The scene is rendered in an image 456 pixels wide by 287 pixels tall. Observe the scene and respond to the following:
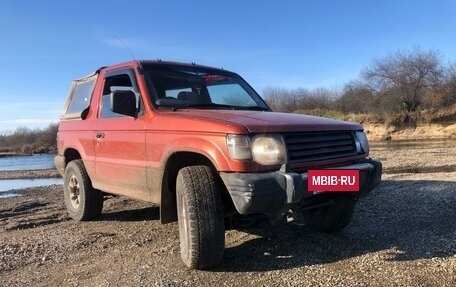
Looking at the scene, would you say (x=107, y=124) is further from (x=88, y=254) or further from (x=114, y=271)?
(x=114, y=271)

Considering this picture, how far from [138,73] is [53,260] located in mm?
2297

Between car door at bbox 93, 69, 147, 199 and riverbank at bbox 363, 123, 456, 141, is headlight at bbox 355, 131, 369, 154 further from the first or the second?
riverbank at bbox 363, 123, 456, 141

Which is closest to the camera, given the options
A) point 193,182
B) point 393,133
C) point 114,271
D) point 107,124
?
point 193,182

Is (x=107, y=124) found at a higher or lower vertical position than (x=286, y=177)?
higher

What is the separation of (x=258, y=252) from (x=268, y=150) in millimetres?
1401

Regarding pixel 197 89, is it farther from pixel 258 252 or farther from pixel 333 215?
pixel 333 215

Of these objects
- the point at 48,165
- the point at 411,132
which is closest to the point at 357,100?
the point at 411,132

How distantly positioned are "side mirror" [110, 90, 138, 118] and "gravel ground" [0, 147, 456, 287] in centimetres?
157

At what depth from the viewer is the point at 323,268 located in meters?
4.18

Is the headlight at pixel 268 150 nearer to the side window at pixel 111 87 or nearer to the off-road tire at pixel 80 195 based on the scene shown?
the side window at pixel 111 87

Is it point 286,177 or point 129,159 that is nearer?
point 286,177

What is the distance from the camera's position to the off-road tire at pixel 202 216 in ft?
13.1

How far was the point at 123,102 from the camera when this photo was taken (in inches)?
189

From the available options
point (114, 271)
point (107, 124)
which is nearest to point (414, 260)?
point (114, 271)
